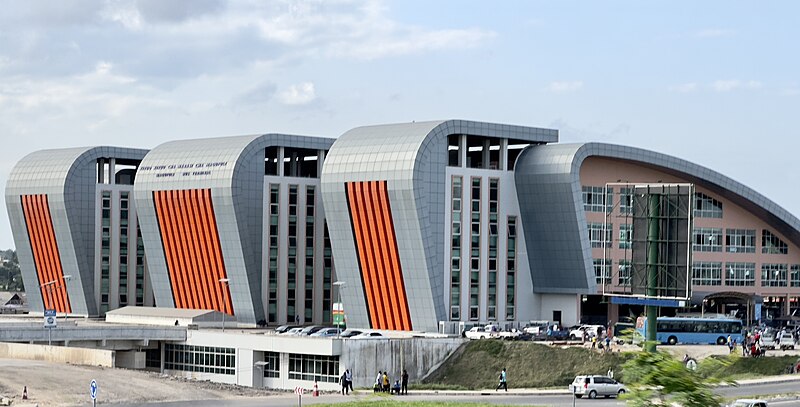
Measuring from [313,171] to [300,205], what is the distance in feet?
18.4

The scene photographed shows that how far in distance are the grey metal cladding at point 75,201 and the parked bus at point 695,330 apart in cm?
6477

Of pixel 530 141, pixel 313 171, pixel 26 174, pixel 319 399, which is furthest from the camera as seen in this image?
pixel 26 174

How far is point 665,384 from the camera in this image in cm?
3306

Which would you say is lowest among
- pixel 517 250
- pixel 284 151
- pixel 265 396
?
pixel 265 396

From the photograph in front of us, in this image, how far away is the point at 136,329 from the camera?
368 feet

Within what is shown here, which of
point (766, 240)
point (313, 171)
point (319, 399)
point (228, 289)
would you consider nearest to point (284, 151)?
point (313, 171)

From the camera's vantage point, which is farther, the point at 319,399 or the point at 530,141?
the point at 530,141

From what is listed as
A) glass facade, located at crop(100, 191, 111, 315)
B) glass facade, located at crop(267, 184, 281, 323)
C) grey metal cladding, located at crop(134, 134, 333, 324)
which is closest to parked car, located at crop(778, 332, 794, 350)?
grey metal cladding, located at crop(134, 134, 333, 324)

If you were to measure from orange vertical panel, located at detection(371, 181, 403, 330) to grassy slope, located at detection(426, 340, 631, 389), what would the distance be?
10452mm

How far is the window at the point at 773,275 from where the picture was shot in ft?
421

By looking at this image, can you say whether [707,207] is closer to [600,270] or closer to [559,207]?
[600,270]

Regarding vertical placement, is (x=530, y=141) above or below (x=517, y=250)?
above

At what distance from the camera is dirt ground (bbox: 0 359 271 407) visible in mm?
76250

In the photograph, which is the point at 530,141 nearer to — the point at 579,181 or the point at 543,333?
the point at 579,181
